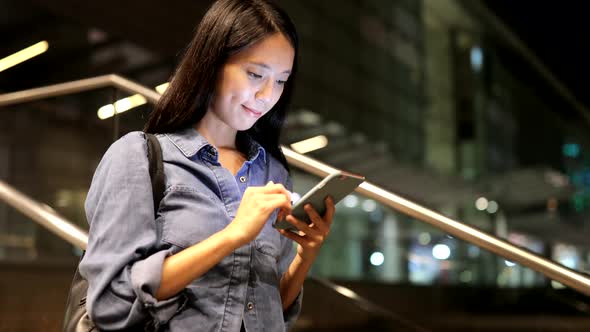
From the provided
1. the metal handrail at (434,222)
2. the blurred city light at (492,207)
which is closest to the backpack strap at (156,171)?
the metal handrail at (434,222)

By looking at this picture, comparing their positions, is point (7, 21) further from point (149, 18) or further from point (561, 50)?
point (561, 50)

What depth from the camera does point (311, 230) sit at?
1305 mm

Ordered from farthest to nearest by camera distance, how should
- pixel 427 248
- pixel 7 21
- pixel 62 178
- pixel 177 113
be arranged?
pixel 427 248, pixel 7 21, pixel 62 178, pixel 177 113

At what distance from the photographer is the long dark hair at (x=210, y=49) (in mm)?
1287

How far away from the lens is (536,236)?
9938 mm

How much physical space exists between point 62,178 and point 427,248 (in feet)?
15.4

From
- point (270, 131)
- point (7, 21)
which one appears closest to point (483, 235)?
point (270, 131)

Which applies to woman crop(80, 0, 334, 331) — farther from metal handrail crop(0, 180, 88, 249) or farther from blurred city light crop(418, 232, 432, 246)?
blurred city light crop(418, 232, 432, 246)

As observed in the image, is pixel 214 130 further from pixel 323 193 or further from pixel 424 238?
pixel 424 238

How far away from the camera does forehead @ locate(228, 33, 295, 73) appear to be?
1.29 m

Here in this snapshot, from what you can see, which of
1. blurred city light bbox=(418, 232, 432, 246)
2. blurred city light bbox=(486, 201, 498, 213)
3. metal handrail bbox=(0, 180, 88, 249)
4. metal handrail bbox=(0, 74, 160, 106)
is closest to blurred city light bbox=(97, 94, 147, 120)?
metal handrail bbox=(0, 74, 160, 106)

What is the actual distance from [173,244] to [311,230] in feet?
0.92

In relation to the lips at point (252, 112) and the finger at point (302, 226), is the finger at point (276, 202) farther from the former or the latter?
the lips at point (252, 112)

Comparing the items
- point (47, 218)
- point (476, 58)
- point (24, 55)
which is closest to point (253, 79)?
point (47, 218)
